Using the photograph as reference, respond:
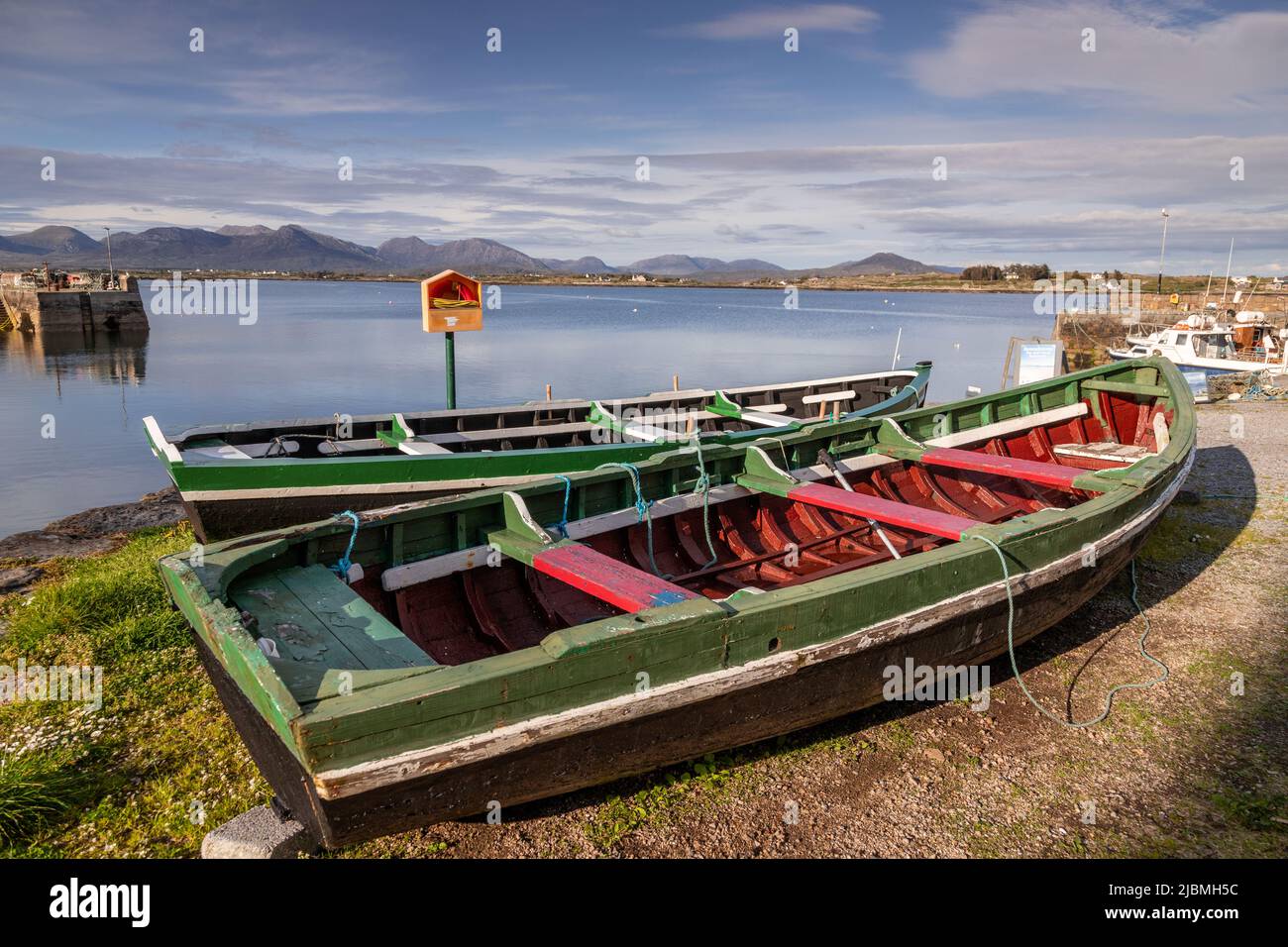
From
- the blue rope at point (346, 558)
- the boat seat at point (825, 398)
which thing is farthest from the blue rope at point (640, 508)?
the boat seat at point (825, 398)

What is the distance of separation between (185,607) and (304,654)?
1085 mm

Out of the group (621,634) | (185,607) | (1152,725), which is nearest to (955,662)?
(1152,725)

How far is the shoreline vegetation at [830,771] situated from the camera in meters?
5.07

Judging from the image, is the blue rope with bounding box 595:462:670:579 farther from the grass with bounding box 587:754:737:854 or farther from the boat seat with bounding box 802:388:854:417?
the boat seat with bounding box 802:388:854:417

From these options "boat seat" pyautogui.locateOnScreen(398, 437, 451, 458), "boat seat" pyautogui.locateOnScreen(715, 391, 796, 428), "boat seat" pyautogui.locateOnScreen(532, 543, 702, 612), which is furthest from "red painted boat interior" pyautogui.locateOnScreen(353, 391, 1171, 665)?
"boat seat" pyautogui.locateOnScreen(398, 437, 451, 458)

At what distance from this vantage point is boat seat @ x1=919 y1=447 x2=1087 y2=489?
827cm

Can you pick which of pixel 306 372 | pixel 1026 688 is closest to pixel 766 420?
pixel 1026 688

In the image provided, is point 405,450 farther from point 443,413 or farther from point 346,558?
point 346,558

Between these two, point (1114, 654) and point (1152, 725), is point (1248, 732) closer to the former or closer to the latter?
point (1152, 725)

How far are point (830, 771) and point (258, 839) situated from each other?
3.74 metres

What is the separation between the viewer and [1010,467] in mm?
8578

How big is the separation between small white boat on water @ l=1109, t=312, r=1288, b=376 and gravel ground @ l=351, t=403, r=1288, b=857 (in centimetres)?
2863

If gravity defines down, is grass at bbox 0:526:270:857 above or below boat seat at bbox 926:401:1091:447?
below

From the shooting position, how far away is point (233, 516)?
909cm
